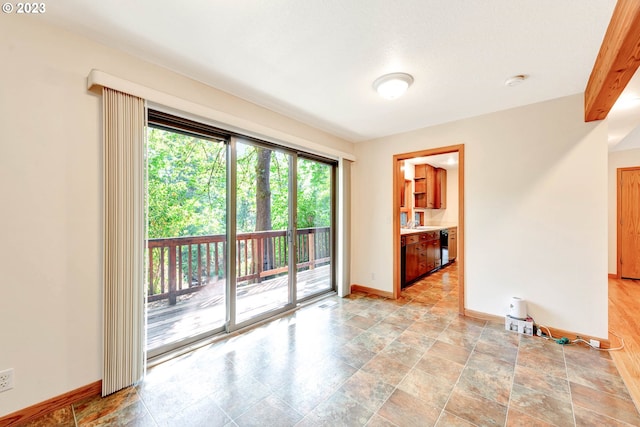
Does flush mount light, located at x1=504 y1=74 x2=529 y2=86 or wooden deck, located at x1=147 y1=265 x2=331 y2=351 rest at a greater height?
flush mount light, located at x1=504 y1=74 x2=529 y2=86

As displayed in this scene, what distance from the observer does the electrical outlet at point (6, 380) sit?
1447 mm

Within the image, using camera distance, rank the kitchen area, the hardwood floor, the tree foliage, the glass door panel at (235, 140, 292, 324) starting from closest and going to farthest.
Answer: the hardwood floor < the tree foliage < the glass door panel at (235, 140, 292, 324) < the kitchen area

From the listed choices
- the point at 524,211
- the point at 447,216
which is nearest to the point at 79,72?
the point at 524,211

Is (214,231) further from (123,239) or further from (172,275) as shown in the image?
(123,239)

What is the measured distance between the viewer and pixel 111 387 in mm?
1740

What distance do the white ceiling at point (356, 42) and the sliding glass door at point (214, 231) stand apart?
1.92 ft

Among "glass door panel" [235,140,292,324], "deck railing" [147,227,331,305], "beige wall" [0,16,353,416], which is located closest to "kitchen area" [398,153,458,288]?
"glass door panel" [235,140,292,324]

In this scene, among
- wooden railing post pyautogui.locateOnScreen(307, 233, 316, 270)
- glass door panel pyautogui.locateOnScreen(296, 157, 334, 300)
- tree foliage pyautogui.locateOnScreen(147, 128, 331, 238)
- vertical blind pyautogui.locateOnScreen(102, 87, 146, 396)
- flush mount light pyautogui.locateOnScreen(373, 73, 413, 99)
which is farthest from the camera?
wooden railing post pyautogui.locateOnScreen(307, 233, 316, 270)

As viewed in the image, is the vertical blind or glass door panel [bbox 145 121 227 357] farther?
glass door panel [bbox 145 121 227 357]

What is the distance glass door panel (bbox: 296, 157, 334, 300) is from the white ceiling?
128 centimetres

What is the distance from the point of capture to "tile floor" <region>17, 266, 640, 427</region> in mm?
1548

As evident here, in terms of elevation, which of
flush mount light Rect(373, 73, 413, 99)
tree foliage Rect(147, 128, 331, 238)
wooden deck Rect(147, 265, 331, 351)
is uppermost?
flush mount light Rect(373, 73, 413, 99)

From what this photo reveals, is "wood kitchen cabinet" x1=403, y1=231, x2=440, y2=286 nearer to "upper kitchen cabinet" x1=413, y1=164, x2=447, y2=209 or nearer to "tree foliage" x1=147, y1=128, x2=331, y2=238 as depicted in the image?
"upper kitchen cabinet" x1=413, y1=164, x2=447, y2=209

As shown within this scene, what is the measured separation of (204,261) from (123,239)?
0.95 metres
